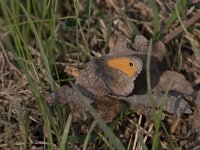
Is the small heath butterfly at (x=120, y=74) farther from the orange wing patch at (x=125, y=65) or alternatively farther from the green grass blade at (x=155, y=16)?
the green grass blade at (x=155, y=16)

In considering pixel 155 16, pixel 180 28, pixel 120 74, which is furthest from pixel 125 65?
pixel 180 28

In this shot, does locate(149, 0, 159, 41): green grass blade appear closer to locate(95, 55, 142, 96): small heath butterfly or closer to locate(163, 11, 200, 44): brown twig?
locate(163, 11, 200, 44): brown twig

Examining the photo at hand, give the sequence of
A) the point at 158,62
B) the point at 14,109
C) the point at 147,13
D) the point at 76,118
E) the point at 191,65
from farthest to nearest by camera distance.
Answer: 1. the point at 147,13
2. the point at 191,65
3. the point at 158,62
4. the point at 14,109
5. the point at 76,118

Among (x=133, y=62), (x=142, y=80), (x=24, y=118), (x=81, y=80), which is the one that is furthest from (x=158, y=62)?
(x=24, y=118)

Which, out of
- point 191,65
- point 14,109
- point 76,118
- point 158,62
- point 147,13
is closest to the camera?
point 76,118

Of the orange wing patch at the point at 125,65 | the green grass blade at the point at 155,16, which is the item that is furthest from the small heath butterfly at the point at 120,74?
the green grass blade at the point at 155,16

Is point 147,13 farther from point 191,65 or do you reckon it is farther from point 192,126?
point 192,126

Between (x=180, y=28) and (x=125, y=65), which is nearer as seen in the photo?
(x=125, y=65)

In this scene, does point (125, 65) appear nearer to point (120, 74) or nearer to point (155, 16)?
point (120, 74)

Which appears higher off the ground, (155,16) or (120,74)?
(155,16)
